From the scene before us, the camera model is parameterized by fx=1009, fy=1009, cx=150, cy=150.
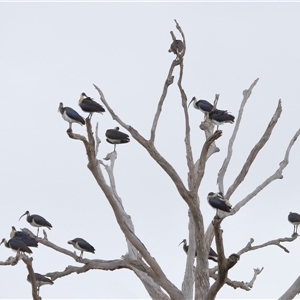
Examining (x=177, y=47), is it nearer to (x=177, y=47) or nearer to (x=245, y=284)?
(x=177, y=47)

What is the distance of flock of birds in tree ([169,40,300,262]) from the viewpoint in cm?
1650

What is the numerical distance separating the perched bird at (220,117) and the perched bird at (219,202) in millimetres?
2117

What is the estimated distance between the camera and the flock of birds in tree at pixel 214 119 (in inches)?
650

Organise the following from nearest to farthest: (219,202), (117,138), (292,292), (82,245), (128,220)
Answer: (292,292) → (219,202) → (128,220) → (117,138) → (82,245)

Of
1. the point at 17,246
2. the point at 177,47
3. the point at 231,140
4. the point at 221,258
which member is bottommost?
the point at 221,258

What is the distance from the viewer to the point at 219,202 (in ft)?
54.0

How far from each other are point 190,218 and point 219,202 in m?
1.39

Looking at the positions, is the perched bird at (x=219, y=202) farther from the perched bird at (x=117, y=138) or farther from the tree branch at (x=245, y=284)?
the perched bird at (x=117, y=138)

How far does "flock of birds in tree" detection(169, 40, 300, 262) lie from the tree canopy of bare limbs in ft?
0.54

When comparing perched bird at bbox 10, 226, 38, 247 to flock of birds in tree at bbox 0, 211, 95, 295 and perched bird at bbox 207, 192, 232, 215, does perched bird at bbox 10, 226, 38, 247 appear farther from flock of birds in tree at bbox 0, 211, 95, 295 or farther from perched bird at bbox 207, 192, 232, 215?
perched bird at bbox 207, 192, 232, 215

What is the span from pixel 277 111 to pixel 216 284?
11.8 feet

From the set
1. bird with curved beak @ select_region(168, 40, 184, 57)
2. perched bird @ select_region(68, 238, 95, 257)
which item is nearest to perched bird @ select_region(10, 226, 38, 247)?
perched bird @ select_region(68, 238, 95, 257)

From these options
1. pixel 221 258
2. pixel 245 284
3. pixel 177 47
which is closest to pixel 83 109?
pixel 177 47

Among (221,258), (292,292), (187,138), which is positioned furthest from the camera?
(187,138)
